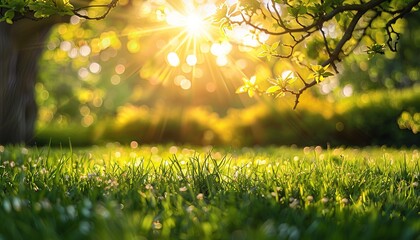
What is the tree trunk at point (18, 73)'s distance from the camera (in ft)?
44.2

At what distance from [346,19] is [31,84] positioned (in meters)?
10.8

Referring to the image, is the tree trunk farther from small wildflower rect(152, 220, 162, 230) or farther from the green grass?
small wildflower rect(152, 220, 162, 230)

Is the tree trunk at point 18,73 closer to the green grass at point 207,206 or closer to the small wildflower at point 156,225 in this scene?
the green grass at point 207,206

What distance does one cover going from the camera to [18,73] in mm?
14156

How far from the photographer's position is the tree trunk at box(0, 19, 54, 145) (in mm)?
13461

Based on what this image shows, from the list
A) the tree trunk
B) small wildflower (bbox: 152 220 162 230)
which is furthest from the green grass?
the tree trunk

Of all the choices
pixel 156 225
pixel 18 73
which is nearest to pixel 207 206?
pixel 156 225

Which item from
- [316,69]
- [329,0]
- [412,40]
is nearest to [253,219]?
[316,69]

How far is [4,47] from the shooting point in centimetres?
1348

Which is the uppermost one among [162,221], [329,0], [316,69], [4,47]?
[4,47]

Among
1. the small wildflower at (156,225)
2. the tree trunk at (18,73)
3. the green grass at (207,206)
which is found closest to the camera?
the green grass at (207,206)

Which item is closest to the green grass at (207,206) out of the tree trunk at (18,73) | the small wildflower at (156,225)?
the small wildflower at (156,225)

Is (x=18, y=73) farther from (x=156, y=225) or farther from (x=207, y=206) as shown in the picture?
(x=156, y=225)

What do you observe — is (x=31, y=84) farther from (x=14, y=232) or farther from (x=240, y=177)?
(x=14, y=232)
